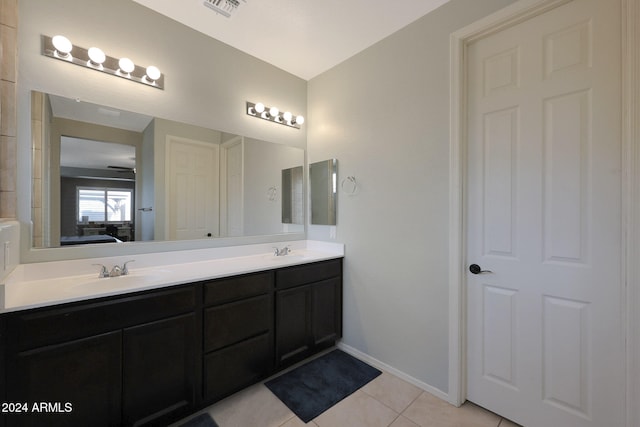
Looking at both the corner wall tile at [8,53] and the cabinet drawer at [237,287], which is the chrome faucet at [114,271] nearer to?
the cabinet drawer at [237,287]

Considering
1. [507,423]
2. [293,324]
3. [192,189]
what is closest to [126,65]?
[192,189]

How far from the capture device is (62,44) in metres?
1.52

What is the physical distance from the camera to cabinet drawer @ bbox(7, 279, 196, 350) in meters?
1.11

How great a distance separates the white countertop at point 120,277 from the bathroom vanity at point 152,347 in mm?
34

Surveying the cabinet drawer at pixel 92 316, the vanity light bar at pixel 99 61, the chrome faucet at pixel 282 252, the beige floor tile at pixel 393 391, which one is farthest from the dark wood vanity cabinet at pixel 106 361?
the vanity light bar at pixel 99 61

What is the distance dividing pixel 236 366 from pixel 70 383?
2.70 feet

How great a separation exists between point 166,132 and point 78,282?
111 cm

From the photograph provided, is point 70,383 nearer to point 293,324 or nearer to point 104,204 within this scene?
point 104,204

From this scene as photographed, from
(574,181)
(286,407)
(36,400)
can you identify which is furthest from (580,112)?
(36,400)

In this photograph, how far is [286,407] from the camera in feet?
5.57

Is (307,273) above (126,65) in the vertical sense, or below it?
below

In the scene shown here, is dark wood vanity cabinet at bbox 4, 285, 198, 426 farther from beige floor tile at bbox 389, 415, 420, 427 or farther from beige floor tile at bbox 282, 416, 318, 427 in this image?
beige floor tile at bbox 389, 415, 420, 427

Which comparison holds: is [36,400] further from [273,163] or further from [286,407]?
[273,163]

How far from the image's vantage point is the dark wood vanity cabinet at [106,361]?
3.67 ft
